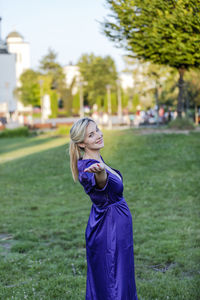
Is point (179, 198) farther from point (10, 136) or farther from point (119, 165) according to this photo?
point (10, 136)

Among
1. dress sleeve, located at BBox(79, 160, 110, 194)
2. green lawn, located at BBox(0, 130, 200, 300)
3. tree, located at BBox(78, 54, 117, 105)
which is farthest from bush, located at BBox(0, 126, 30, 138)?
tree, located at BBox(78, 54, 117, 105)

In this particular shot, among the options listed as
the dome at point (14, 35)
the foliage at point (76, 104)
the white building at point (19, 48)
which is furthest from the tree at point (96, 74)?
the dome at point (14, 35)

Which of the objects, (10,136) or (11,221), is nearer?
(11,221)

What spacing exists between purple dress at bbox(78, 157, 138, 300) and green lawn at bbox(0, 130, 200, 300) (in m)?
1.50

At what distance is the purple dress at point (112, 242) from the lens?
10.7ft

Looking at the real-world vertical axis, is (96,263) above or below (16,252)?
above

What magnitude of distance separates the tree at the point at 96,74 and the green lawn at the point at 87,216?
234 feet

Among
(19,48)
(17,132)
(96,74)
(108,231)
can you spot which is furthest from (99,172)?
(19,48)

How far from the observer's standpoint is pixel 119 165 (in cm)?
1391

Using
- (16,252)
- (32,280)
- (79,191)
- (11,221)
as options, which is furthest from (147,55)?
(32,280)

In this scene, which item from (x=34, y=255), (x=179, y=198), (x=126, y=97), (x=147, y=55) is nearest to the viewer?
(x=34, y=255)

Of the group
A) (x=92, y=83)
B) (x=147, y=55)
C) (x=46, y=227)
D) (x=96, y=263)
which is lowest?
(x=46, y=227)

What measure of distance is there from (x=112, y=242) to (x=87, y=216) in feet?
18.3

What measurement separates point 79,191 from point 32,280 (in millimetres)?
6527
